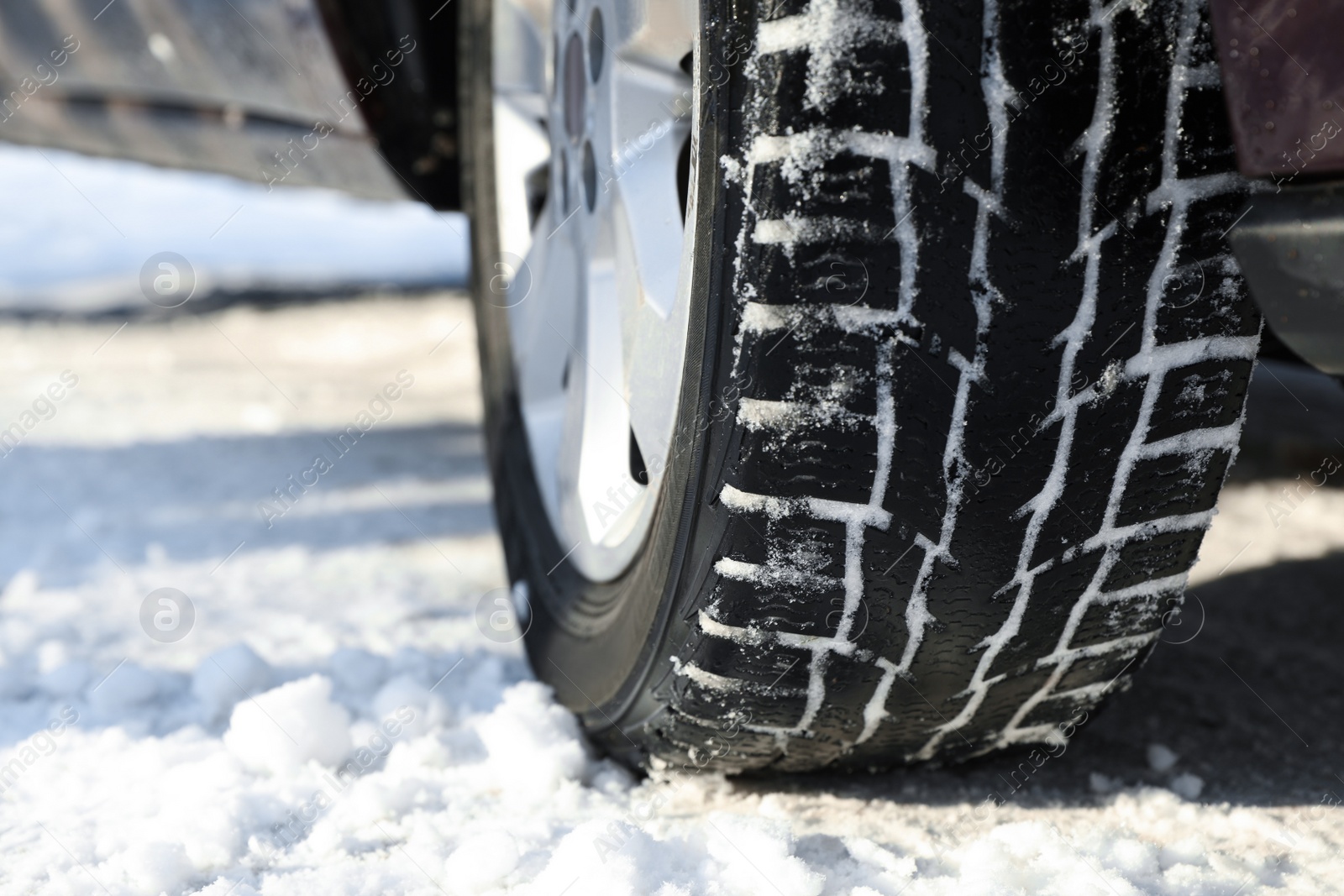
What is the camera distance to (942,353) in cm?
78

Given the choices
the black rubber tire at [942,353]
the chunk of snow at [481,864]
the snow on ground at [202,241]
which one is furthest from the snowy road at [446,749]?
the snow on ground at [202,241]

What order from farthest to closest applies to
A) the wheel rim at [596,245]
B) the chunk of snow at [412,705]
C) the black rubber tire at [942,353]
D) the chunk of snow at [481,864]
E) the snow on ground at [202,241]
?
the snow on ground at [202,241]
the chunk of snow at [412,705]
the wheel rim at [596,245]
the chunk of snow at [481,864]
the black rubber tire at [942,353]

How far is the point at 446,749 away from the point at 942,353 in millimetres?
716

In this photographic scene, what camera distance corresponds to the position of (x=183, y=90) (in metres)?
2.00

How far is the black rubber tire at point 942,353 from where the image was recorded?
744mm

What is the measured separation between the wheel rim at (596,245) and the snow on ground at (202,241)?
297 cm

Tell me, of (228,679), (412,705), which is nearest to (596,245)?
(412,705)

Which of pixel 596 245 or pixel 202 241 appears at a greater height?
pixel 596 245

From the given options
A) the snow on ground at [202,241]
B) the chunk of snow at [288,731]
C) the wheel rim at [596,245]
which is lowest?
the snow on ground at [202,241]

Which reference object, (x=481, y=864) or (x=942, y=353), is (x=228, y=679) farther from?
(x=942, y=353)

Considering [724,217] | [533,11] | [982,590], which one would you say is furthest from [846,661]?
[533,11]

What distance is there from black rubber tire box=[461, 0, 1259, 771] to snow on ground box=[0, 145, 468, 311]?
377cm

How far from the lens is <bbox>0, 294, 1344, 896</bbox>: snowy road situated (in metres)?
0.95

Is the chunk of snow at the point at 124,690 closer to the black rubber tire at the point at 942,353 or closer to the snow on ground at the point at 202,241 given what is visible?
the black rubber tire at the point at 942,353
